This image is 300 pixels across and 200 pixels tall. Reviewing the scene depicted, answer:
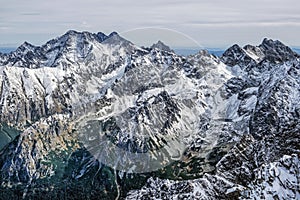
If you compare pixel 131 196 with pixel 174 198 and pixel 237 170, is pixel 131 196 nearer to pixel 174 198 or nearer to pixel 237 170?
pixel 174 198

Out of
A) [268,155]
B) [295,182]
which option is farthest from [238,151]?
[295,182]

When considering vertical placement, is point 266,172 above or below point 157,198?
above

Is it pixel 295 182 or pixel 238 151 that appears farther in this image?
pixel 238 151

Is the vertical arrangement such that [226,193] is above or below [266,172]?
below

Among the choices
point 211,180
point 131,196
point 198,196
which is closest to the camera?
point 198,196

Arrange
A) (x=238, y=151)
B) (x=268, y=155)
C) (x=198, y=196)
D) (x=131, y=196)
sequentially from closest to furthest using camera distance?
1. (x=198, y=196)
2. (x=131, y=196)
3. (x=268, y=155)
4. (x=238, y=151)

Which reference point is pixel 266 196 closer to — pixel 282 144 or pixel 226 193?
pixel 226 193

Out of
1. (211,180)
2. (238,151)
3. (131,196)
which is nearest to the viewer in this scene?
(211,180)

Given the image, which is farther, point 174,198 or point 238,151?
point 238,151

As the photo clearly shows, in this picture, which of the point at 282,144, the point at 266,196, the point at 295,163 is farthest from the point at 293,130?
the point at 266,196
